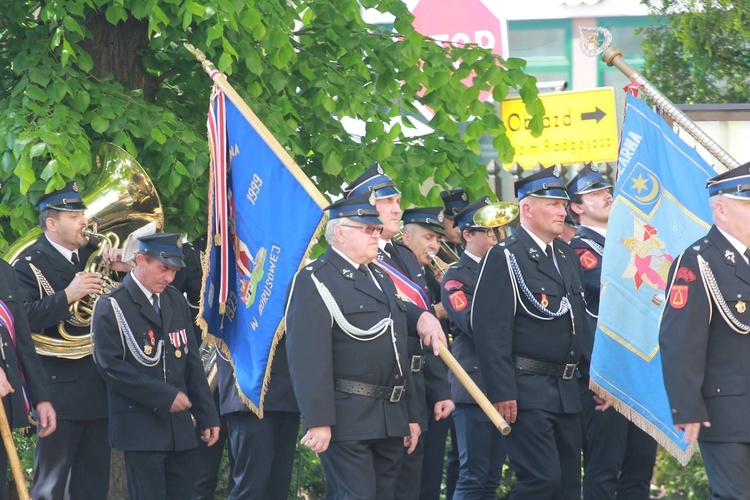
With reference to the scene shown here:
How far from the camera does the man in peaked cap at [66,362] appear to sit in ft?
28.0

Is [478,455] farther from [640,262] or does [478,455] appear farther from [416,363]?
[640,262]

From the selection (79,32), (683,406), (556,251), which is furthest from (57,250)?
(683,406)

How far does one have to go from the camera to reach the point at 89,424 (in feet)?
28.8

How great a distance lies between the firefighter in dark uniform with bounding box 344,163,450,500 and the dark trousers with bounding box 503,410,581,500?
1.95ft

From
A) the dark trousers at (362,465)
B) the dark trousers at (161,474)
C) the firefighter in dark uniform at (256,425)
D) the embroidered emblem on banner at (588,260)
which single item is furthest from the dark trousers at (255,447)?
the embroidered emblem on banner at (588,260)

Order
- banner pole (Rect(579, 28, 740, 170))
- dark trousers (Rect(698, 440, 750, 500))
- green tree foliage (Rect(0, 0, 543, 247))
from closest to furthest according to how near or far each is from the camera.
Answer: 1. dark trousers (Rect(698, 440, 750, 500))
2. banner pole (Rect(579, 28, 740, 170))
3. green tree foliage (Rect(0, 0, 543, 247))

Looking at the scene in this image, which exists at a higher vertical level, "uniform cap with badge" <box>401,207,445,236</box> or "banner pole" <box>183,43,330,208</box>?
"banner pole" <box>183,43,330,208</box>

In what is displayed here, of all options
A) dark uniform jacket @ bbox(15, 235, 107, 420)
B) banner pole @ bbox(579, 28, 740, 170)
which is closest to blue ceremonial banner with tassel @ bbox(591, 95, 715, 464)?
banner pole @ bbox(579, 28, 740, 170)

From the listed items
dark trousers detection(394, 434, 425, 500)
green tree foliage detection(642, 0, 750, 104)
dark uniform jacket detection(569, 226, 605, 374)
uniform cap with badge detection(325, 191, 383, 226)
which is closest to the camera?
uniform cap with badge detection(325, 191, 383, 226)

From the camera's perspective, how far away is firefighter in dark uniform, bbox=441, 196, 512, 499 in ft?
29.3

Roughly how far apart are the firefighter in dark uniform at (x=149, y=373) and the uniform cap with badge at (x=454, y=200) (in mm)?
2885

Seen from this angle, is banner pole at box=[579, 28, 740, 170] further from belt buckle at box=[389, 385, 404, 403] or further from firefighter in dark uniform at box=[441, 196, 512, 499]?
belt buckle at box=[389, 385, 404, 403]

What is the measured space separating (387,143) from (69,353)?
2.75 metres

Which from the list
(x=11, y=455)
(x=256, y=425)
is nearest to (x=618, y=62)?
Answer: (x=256, y=425)
